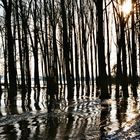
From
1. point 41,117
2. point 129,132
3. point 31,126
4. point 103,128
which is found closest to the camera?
point 129,132

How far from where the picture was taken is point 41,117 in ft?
45.1

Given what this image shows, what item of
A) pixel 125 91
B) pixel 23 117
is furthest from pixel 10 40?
pixel 23 117

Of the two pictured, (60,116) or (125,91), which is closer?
(60,116)

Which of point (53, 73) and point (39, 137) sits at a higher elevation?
point (53, 73)

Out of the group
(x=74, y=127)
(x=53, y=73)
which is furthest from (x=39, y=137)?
(x=53, y=73)

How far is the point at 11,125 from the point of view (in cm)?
1197

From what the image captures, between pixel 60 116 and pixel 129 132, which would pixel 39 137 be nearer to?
pixel 129 132

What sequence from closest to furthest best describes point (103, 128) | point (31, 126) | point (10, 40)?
1. point (103, 128)
2. point (31, 126)
3. point (10, 40)

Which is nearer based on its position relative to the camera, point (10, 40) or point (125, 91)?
point (125, 91)

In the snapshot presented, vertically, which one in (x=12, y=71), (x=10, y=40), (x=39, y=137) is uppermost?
(x=10, y=40)

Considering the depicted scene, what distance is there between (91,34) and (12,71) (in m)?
18.0

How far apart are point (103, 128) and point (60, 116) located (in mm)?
3619

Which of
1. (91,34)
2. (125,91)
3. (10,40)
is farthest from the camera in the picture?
(91,34)

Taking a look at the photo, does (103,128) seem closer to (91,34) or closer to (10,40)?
(10,40)
